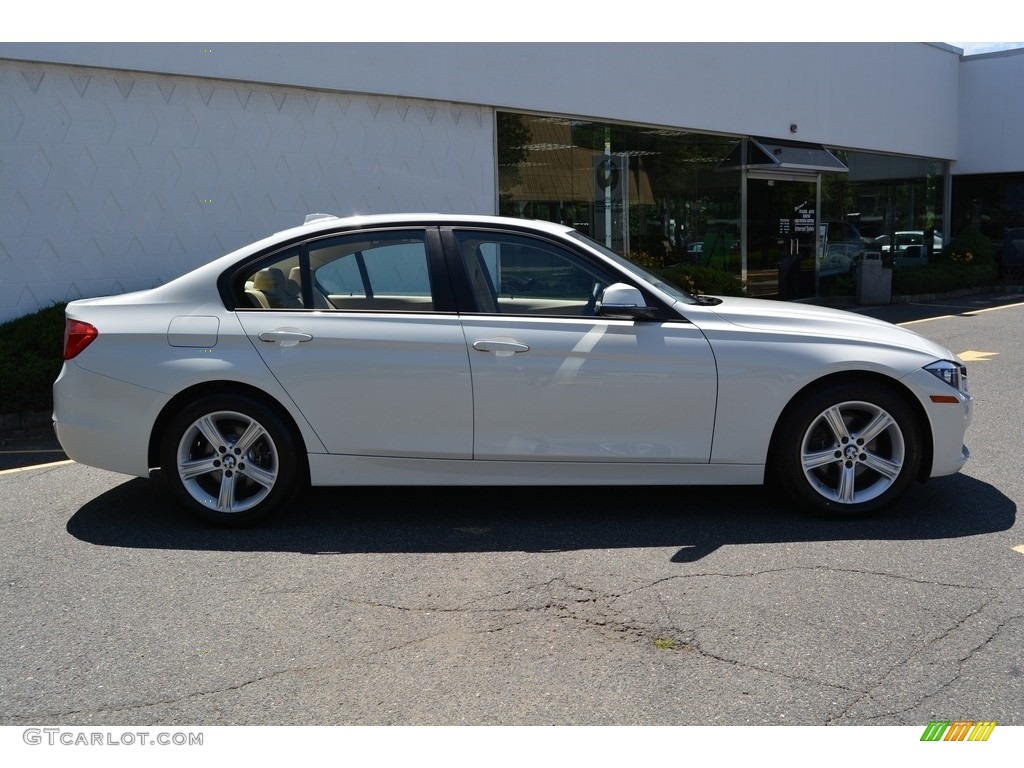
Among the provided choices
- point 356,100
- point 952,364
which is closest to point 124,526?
point 952,364

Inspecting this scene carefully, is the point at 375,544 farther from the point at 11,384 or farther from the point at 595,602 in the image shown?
the point at 11,384

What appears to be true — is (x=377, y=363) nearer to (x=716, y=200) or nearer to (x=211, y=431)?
(x=211, y=431)

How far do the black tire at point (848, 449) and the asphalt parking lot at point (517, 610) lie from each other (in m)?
0.17

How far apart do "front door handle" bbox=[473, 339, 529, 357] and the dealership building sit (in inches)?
226

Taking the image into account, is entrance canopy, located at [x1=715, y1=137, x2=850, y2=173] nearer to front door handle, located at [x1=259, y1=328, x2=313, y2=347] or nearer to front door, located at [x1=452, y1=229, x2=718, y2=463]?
front door, located at [x1=452, y1=229, x2=718, y2=463]

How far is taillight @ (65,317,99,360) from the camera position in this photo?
5.16 metres

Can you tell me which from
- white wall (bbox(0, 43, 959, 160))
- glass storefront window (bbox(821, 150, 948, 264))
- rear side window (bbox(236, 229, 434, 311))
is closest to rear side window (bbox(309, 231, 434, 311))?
rear side window (bbox(236, 229, 434, 311))

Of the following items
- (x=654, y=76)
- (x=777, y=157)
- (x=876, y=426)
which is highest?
(x=654, y=76)

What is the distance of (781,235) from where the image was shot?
17953 millimetres

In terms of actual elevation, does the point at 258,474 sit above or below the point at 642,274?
below

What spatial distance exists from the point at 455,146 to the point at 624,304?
24.4ft

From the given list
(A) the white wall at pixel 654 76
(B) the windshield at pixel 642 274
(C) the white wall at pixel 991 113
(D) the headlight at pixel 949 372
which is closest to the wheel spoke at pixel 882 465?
(D) the headlight at pixel 949 372
